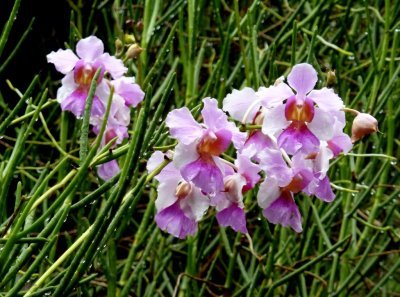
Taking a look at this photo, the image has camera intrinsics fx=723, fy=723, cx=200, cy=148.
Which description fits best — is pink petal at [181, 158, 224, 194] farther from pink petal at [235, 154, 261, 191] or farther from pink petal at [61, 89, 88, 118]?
pink petal at [61, 89, 88, 118]

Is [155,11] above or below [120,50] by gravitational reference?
below

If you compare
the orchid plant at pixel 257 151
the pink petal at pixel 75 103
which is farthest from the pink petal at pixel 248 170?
the pink petal at pixel 75 103

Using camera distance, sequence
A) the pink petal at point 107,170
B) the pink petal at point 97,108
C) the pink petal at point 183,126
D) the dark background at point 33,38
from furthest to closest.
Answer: the dark background at point 33,38 → the pink petal at point 107,170 → the pink petal at point 97,108 → the pink petal at point 183,126

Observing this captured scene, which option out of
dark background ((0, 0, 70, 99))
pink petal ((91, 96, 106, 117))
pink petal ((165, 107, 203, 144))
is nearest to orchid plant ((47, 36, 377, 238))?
pink petal ((165, 107, 203, 144))

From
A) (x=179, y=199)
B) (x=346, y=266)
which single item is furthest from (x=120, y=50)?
(x=346, y=266)

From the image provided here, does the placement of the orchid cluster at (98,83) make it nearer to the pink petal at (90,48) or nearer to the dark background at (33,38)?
the pink petal at (90,48)

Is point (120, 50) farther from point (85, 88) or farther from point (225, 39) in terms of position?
point (225, 39)
